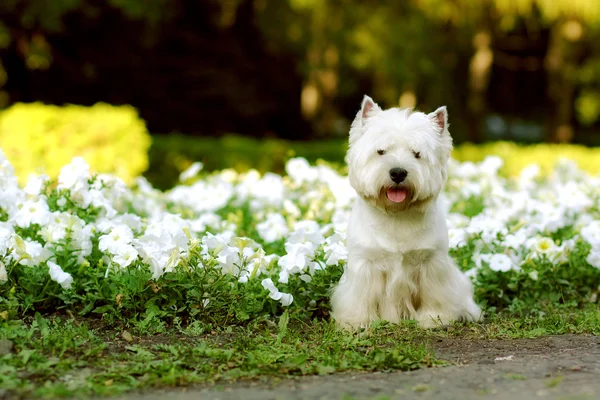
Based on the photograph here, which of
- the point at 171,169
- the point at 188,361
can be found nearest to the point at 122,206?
the point at 188,361

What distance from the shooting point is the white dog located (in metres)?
4.53

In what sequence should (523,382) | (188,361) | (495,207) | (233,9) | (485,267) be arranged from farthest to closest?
(233,9) < (495,207) < (485,267) < (188,361) < (523,382)

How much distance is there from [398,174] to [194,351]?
144 cm

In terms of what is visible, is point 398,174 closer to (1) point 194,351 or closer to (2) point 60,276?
(1) point 194,351

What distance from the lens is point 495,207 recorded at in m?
7.78

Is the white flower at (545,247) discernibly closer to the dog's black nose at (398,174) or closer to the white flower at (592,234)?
the white flower at (592,234)

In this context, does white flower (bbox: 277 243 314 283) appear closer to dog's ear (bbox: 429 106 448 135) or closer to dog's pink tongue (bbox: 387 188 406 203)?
dog's pink tongue (bbox: 387 188 406 203)

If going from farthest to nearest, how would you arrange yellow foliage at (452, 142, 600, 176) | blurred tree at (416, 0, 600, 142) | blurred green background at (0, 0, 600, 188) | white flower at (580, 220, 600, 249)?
1. blurred green background at (0, 0, 600, 188)
2. blurred tree at (416, 0, 600, 142)
3. yellow foliage at (452, 142, 600, 176)
4. white flower at (580, 220, 600, 249)

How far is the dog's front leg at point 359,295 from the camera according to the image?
4777mm

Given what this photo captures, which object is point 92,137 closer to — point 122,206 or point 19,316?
point 122,206

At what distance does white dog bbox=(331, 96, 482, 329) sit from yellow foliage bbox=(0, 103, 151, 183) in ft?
20.7

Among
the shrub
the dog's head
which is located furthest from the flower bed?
the shrub

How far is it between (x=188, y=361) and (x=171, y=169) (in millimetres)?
10113

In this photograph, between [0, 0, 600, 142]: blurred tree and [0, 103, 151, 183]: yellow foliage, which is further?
[0, 0, 600, 142]: blurred tree
